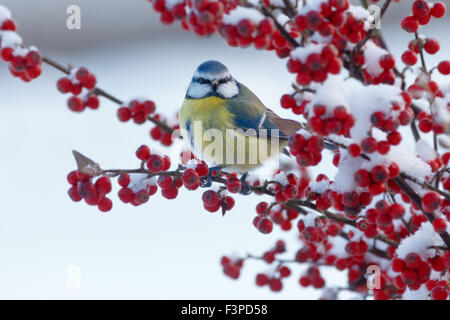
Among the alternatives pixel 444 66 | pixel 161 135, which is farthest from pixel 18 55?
pixel 444 66

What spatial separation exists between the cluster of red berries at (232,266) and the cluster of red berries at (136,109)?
34cm

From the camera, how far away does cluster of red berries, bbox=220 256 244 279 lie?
0.85 m

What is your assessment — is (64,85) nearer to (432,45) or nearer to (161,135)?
(161,135)

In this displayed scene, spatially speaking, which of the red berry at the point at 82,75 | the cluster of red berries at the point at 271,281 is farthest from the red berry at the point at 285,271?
the red berry at the point at 82,75

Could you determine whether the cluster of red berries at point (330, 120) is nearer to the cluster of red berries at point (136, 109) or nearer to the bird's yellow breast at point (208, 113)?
the cluster of red berries at point (136, 109)

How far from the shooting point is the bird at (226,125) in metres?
0.82

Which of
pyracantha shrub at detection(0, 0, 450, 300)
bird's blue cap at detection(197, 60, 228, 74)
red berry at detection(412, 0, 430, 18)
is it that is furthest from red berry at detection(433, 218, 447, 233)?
bird's blue cap at detection(197, 60, 228, 74)

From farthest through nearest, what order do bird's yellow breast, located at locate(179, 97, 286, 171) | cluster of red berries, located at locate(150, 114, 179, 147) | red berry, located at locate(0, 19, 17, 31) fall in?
bird's yellow breast, located at locate(179, 97, 286, 171) < cluster of red berries, located at locate(150, 114, 179, 147) < red berry, located at locate(0, 19, 17, 31)

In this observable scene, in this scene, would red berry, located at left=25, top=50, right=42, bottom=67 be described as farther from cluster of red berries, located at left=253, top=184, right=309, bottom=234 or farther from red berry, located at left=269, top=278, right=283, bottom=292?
red berry, located at left=269, top=278, right=283, bottom=292

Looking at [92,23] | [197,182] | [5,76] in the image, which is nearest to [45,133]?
[5,76]

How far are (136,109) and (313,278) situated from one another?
1.24 ft

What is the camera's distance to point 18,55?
1.72 feet

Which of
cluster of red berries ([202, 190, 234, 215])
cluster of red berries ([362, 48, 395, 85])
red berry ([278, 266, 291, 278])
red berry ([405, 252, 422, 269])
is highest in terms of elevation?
cluster of red berries ([362, 48, 395, 85])
